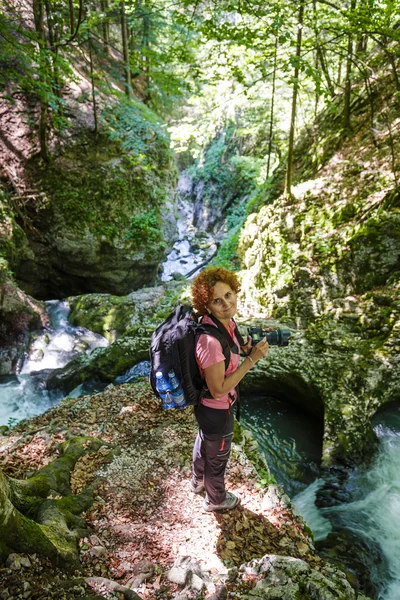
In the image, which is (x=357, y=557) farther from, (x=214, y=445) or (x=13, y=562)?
(x=13, y=562)

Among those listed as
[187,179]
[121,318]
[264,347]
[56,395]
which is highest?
[187,179]

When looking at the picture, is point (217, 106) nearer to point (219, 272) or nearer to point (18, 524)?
point (219, 272)

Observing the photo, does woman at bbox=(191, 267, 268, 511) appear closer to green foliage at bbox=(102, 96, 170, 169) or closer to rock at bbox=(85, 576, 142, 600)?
rock at bbox=(85, 576, 142, 600)

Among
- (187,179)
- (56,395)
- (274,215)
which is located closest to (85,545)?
(56,395)

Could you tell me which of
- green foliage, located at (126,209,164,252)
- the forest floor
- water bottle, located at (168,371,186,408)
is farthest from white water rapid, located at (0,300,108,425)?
water bottle, located at (168,371,186,408)

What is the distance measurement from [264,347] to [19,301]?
8.71 m

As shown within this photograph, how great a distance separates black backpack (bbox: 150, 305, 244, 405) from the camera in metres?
2.63

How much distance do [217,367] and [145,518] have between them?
1.80 meters

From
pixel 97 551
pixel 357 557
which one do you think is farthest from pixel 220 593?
pixel 357 557

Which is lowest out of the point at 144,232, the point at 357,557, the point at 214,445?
the point at 357,557

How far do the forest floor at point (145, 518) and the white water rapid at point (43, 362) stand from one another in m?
2.35

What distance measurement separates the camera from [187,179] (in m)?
27.5

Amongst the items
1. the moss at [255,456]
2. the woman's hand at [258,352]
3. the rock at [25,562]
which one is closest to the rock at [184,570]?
the rock at [25,562]

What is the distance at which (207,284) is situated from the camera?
2.73 meters
